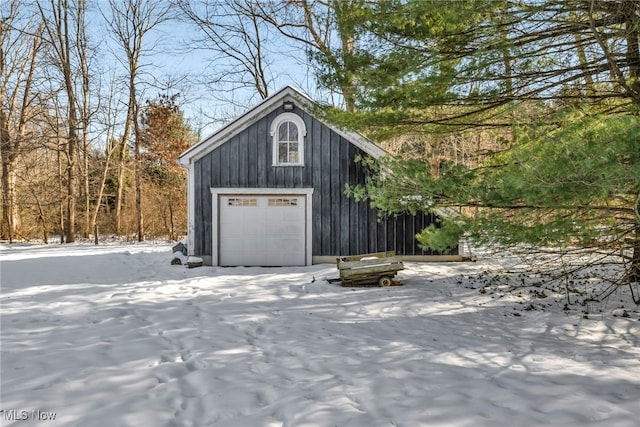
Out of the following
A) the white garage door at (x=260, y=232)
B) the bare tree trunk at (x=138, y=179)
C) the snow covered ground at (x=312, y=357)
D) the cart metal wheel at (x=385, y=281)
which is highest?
the bare tree trunk at (x=138, y=179)

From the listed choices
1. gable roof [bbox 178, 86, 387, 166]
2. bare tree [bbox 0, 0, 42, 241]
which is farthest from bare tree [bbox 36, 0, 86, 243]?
gable roof [bbox 178, 86, 387, 166]

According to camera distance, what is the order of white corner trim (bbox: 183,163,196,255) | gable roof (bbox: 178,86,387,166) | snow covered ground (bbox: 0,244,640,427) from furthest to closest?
1. white corner trim (bbox: 183,163,196,255)
2. gable roof (bbox: 178,86,387,166)
3. snow covered ground (bbox: 0,244,640,427)

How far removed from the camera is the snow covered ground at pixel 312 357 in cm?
296

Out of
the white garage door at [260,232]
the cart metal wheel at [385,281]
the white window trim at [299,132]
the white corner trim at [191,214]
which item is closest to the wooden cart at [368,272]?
the cart metal wheel at [385,281]

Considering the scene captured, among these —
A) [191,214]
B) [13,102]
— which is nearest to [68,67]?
[13,102]

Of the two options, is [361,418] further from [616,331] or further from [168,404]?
[616,331]

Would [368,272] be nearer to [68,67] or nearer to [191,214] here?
[191,214]

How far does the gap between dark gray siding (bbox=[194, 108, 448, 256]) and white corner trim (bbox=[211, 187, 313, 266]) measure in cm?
11

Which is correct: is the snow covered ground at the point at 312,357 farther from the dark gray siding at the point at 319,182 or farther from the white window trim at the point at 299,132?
the white window trim at the point at 299,132

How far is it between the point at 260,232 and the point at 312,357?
21.8 ft

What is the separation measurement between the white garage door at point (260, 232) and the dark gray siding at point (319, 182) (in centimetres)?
37

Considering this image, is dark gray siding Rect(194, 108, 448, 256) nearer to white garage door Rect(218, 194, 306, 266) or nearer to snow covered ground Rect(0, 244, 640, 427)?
white garage door Rect(218, 194, 306, 266)

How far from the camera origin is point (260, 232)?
10.5 metres

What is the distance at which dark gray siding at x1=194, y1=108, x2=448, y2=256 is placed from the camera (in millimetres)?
10375
